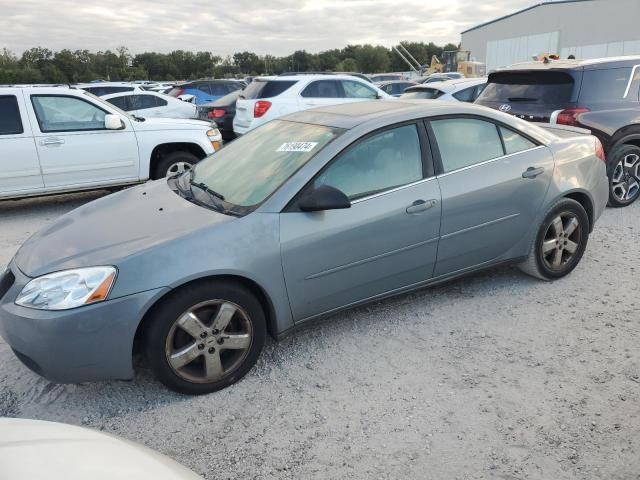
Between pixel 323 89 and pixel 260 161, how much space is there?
7.98 meters

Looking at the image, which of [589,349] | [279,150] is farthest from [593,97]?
[279,150]

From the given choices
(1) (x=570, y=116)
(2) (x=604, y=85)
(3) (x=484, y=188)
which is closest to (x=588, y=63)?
(2) (x=604, y=85)

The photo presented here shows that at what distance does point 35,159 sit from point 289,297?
17.2 ft

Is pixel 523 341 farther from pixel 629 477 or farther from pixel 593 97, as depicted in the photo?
pixel 593 97

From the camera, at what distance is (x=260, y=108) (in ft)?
34.1

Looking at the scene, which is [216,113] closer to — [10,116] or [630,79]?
[10,116]

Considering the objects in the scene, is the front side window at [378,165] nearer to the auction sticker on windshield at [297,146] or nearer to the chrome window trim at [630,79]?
the auction sticker on windshield at [297,146]

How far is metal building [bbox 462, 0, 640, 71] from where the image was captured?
117ft

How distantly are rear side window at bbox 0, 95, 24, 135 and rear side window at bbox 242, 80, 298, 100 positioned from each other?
4.78 meters

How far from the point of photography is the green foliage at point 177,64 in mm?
49406

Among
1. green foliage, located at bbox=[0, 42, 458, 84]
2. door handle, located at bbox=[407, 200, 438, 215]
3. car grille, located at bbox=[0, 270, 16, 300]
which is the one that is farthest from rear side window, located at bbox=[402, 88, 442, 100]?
green foliage, located at bbox=[0, 42, 458, 84]

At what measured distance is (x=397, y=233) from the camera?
11.3 ft

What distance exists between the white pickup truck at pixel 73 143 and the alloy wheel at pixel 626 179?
567 cm

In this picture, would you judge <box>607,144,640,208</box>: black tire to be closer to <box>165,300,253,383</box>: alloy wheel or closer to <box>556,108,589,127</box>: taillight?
<box>556,108,589,127</box>: taillight
